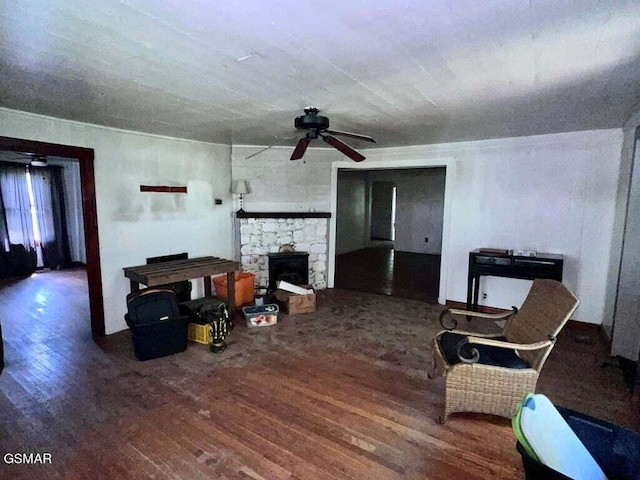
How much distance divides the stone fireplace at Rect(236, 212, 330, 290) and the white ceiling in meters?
2.17

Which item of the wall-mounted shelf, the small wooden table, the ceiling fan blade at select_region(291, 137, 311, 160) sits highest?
the ceiling fan blade at select_region(291, 137, 311, 160)

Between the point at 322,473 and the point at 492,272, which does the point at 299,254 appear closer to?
the point at 492,272

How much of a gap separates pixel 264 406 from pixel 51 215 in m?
7.11

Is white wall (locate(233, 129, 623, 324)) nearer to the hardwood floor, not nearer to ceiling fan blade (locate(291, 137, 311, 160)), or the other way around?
the hardwood floor

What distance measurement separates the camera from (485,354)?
2.50 metres

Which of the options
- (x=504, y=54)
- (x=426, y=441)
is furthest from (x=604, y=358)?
(x=504, y=54)

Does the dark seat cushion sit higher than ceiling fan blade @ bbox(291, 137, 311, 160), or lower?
lower

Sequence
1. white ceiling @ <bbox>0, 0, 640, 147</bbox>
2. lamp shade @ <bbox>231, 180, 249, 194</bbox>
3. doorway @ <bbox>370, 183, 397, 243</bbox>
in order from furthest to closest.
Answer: doorway @ <bbox>370, 183, 397, 243</bbox> → lamp shade @ <bbox>231, 180, 249, 194</bbox> → white ceiling @ <bbox>0, 0, 640, 147</bbox>

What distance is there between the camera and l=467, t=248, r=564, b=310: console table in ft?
12.8

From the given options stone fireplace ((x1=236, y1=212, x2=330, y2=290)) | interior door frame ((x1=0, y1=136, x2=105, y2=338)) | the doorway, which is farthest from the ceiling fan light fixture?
the doorway

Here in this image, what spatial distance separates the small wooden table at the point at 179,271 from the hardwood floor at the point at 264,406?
0.64 m

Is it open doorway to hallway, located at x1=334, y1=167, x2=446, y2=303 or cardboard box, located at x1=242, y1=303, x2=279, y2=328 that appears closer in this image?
cardboard box, located at x1=242, y1=303, x2=279, y2=328

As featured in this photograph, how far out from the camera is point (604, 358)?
337 cm

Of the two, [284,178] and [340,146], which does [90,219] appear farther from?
[340,146]
